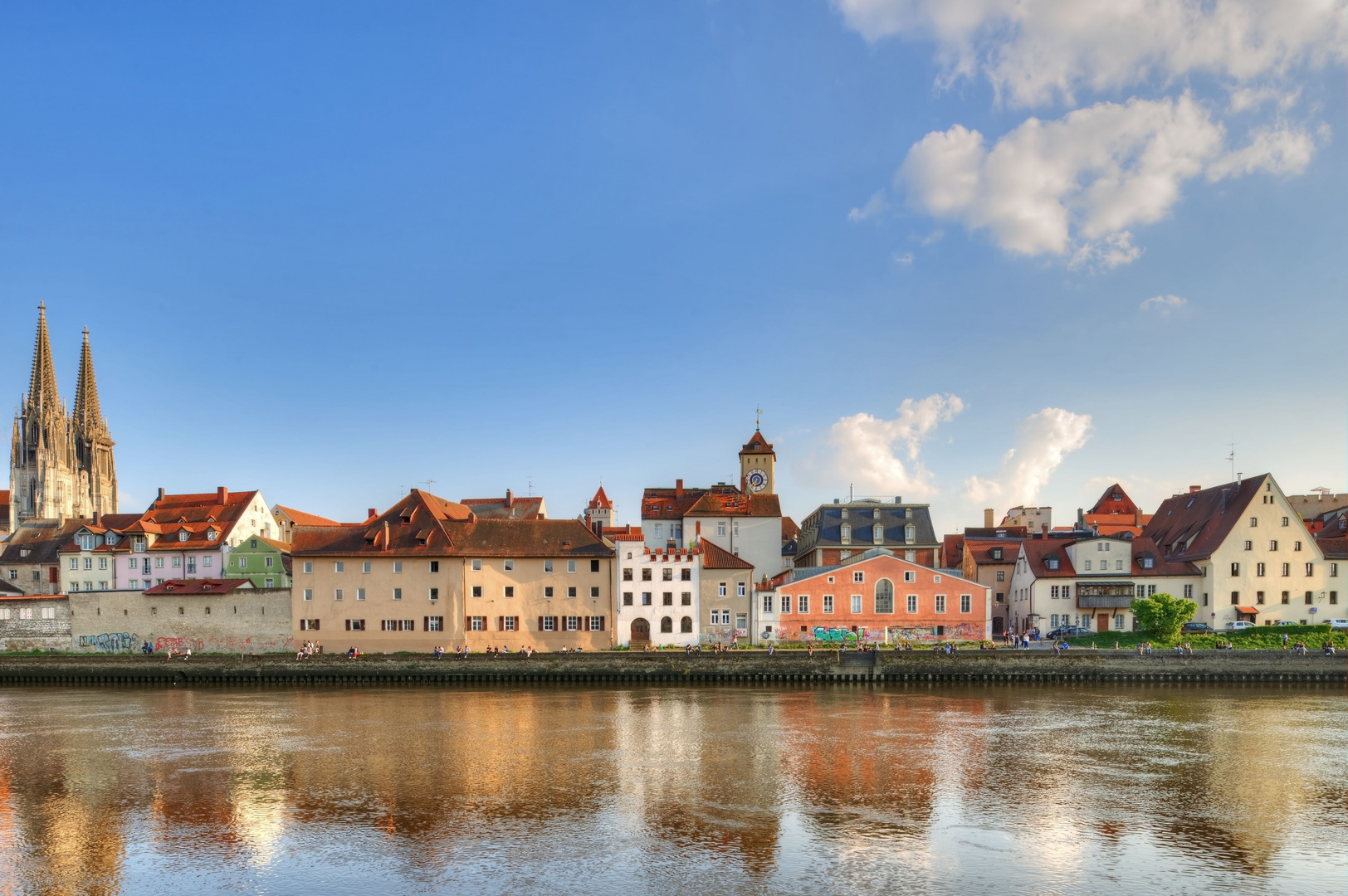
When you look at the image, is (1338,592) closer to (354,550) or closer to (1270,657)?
(1270,657)

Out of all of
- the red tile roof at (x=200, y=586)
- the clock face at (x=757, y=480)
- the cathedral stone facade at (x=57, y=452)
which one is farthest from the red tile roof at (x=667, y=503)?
the cathedral stone facade at (x=57, y=452)

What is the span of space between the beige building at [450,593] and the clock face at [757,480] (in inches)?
1162

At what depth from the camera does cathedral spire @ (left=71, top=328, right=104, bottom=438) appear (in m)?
153

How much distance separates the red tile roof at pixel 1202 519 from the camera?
235 feet

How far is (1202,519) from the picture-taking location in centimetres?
7619

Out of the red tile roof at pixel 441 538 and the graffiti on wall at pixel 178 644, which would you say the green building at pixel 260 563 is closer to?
the graffiti on wall at pixel 178 644

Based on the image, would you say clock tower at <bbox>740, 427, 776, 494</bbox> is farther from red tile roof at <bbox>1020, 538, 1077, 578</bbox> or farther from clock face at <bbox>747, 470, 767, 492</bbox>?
red tile roof at <bbox>1020, 538, 1077, 578</bbox>

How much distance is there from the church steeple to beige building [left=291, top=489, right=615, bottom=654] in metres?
106

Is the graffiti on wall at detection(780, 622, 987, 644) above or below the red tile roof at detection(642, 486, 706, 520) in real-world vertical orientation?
below

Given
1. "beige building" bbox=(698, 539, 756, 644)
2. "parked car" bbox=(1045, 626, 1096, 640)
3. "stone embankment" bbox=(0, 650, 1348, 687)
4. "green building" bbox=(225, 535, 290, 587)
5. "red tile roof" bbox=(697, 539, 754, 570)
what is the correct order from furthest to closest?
"green building" bbox=(225, 535, 290, 587)
"parked car" bbox=(1045, 626, 1096, 640)
"red tile roof" bbox=(697, 539, 754, 570)
"beige building" bbox=(698, 539, 756, 644)
"stone embankment" bbox=(0, 650, 1348, 687)

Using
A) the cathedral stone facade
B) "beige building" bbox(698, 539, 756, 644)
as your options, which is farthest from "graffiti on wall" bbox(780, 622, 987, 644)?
the cathedral stone facade

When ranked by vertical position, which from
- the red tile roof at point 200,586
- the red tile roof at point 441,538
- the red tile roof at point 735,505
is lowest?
the red tile roof at point 200,586

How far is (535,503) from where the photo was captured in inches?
4023

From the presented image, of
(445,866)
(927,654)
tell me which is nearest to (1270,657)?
(927,654)
